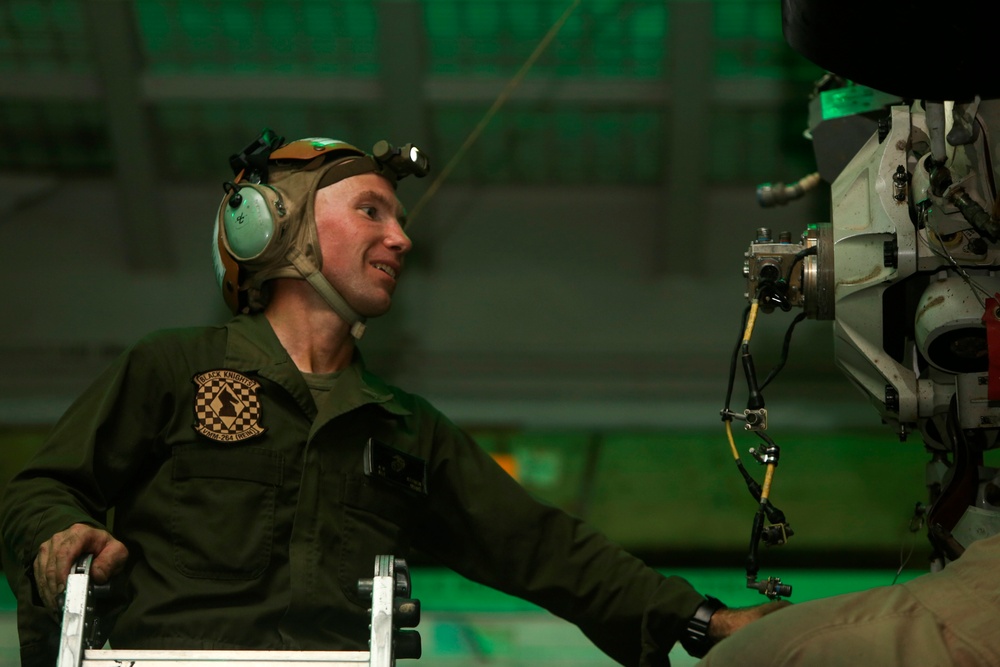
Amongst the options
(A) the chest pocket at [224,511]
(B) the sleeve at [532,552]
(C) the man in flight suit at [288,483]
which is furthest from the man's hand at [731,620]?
(A) the chest pocket at [224,511]

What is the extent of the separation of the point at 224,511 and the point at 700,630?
980 millimetres

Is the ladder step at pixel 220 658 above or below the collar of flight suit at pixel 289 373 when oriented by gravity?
below

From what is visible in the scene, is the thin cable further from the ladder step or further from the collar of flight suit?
the ladder step

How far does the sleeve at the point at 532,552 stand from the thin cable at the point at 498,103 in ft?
4.48

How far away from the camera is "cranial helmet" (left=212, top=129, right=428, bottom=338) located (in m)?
2.57

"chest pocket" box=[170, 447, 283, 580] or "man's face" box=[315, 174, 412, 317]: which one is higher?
"man's face" box=[315, 174, 412, 317]

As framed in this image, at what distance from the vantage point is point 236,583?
89.6 inches

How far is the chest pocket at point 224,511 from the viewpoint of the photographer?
228cm

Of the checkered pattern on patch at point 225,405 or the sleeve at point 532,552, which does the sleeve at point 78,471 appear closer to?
the checkered pattern on patch at point 225,405

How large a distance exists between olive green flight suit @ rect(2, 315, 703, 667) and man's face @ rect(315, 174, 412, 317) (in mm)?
171

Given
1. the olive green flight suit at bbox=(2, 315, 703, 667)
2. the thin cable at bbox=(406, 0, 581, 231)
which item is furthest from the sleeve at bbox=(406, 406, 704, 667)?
the thin cable at bbox=(406, 0, 581, 231)

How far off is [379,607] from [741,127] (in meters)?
2.75

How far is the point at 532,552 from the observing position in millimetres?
2584

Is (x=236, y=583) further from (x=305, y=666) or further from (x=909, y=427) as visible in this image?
(x=909, y=427)
